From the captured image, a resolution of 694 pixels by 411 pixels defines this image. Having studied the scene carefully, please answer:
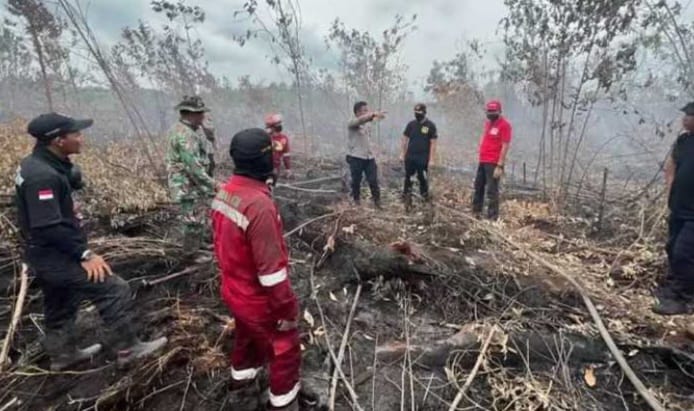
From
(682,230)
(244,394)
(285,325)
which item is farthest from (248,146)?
(682,230)

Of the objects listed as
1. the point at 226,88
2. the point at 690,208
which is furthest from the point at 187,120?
the point at 226,88

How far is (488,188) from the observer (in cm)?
598

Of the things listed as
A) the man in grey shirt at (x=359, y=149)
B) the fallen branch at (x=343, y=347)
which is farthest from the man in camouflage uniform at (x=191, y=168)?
the man in grey shirt at (x=359, y=149)

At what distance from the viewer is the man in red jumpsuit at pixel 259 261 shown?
1854 millimetres

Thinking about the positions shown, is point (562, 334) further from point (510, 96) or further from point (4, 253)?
point (510, 96)

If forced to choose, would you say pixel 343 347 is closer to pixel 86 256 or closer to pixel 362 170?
pixel 86 256

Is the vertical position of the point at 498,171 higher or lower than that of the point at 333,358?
higher

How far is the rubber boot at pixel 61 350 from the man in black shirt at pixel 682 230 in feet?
14.4

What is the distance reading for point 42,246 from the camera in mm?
2377

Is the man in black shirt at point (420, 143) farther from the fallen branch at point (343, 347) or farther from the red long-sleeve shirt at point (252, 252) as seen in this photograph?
the red long-sleeve shirt at point (252, 252)

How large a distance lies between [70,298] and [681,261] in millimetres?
4606

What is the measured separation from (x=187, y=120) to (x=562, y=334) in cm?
372

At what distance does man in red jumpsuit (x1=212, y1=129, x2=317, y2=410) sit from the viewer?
1.85 m

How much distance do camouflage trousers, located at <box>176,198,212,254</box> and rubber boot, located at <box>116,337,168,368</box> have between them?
4.99 feet
